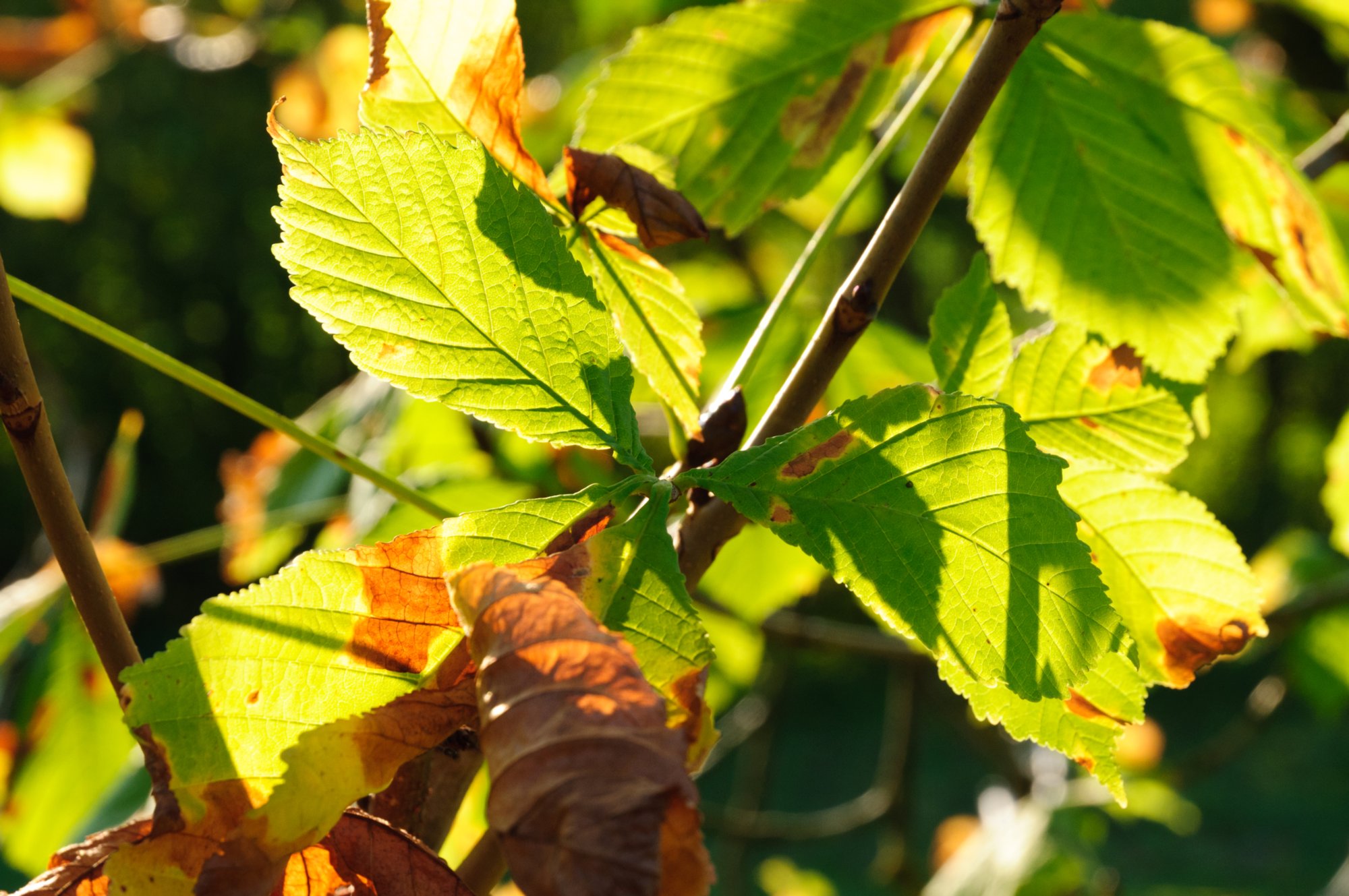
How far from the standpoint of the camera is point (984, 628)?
316mm

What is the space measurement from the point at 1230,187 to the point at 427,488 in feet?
1.84

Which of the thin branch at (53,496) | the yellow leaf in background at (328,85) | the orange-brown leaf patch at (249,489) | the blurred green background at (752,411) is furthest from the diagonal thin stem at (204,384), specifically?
the yellow leaf in background at (328,85)

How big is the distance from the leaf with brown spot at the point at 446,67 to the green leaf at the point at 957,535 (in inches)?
6.3

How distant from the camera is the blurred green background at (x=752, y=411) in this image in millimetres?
1522

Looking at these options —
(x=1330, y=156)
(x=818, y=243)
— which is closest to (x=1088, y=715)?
(x=818, y=243)

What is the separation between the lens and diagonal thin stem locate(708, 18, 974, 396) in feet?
1.36

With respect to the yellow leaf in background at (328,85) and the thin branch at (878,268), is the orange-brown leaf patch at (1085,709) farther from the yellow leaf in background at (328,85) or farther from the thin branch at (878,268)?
the yellow leaf in background at (328,85)

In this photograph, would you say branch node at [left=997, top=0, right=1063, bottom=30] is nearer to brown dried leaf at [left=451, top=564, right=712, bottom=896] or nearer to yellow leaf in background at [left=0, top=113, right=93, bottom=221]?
brown dried leaf at [left=451, top=564, right=712, bottom=896]

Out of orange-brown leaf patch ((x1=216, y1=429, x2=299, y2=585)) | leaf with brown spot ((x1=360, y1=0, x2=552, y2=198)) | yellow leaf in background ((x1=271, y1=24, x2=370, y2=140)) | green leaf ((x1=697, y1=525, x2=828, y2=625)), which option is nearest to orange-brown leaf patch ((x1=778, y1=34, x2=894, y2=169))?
leaf with brown spot ((x1=360, y1=0, x2=552, y2=198))

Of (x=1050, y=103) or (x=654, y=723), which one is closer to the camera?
(x=654, y=723)

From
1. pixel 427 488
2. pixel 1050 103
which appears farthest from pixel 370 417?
pixel 1050 103

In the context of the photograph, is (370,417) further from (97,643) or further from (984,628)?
(984,628)

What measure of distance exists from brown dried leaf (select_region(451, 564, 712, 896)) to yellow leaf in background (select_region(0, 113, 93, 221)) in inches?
78.1

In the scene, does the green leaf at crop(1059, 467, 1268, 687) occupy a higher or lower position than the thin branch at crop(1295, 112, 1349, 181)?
lower
